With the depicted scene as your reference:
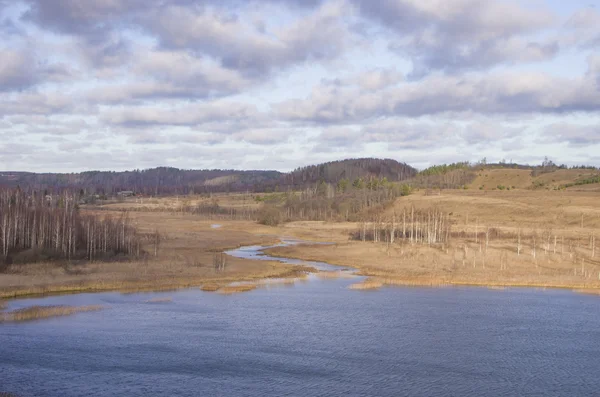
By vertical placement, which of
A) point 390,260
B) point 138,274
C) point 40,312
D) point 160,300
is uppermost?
point 390,260

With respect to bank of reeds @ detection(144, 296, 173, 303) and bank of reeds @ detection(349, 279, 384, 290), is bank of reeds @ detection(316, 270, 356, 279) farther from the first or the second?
bank of reeds @ detection(144, 296, 173, 303)

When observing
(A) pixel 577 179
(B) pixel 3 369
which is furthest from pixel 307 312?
(A) pixel 577 179

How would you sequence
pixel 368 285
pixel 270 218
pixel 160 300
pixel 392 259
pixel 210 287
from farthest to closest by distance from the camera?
pixel 270 218, pixel 392 259, pixel 368 285, pixel 210 287, pixel 160 300

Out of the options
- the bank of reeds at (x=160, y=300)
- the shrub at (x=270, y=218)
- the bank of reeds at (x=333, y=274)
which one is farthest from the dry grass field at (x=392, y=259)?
the shrub at (x=270, y=218)

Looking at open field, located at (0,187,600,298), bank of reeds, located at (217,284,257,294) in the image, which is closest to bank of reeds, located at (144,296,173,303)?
open field, located at (0,187,600,298)

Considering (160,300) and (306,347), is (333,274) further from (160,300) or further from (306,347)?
(306,347)

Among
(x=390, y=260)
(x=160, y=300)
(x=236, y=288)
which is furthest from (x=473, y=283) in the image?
(x=160, y=300)
